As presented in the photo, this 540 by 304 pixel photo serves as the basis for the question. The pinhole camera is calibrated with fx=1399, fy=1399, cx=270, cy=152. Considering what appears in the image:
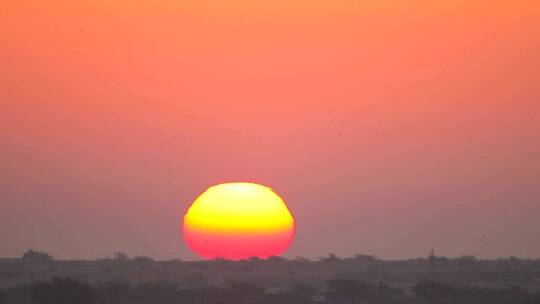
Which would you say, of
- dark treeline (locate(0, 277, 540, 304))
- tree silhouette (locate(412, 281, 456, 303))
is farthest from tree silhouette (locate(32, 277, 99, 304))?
tree silhouette (locate(412, 281, 456, 303))

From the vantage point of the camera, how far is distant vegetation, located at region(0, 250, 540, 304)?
66562mm

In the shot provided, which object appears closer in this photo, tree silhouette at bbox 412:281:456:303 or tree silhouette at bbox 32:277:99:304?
tree silhouette at bbox 32:277:99:304

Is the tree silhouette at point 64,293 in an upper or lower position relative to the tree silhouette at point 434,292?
lower

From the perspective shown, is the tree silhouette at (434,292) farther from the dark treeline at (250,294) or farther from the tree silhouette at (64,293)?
the tree silhouette at (64,293)

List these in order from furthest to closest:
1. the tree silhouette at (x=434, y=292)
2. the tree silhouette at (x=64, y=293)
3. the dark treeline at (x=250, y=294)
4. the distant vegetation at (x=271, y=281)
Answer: the tree silhouette at (x=434, y=292)
the distant vegetation at (x=271, y=281)
the dark treeline at (x=250, y=294)
the tree silhouette at (x=64, y=293)

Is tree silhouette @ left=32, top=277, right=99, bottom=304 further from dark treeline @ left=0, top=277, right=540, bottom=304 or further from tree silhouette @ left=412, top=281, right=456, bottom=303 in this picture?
tree silhouette @ left=412, top=281, right=456, bottom=303

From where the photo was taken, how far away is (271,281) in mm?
82812

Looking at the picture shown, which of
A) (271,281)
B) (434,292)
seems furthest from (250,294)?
(271,281)

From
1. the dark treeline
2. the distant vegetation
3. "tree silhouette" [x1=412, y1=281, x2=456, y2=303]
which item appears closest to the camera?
the dark treeline

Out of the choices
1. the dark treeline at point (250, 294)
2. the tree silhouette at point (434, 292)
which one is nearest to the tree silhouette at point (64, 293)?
the dark treeline at point (250, 294)

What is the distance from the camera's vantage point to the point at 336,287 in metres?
72.8

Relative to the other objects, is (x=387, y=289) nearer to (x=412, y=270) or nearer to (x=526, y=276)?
(x=526, y=276)

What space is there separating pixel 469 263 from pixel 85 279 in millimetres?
35514

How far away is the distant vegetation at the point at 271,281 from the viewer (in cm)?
6656
